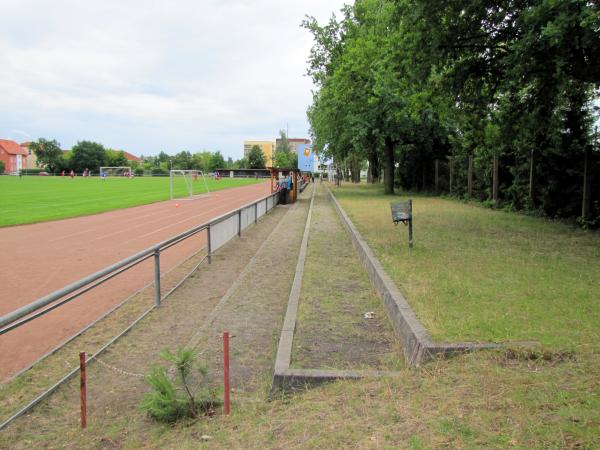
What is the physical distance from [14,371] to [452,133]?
84.1 ft

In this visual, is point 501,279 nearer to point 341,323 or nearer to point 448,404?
point 341,323

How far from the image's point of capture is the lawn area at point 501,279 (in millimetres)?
4840

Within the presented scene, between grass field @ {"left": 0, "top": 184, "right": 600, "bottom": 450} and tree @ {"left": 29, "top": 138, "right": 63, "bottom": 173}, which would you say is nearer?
grass field @ {"left": 0, "top": 184, "right": 600, "bottom": 450}

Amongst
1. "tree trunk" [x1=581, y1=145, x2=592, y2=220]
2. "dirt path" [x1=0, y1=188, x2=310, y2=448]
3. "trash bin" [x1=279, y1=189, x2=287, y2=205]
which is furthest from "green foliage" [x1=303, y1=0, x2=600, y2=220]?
"trash bin" [x1=279, y1=189, x2=287, y2=205]

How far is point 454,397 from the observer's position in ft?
12.0

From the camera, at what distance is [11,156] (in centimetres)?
13462

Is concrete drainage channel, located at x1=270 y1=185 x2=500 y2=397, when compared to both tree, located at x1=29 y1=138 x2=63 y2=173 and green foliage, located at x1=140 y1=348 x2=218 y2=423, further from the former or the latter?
tree, located at x1=29 y1=138 x2=63 y2=173

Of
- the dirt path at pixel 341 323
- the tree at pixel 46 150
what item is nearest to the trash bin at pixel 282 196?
the dirt path at pixel 341 323

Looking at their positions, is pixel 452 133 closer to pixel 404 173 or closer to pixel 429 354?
pixel 404 173

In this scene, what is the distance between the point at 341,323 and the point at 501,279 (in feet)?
8.33

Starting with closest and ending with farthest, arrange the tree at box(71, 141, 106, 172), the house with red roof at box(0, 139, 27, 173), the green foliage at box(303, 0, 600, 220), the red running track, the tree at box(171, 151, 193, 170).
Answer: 1. the red running track
2. the green foliage at box(303, 0, 600, 220)
3. the tree at box(71, 141, 106, 172)
4. the house with red roof at box(0, 139, 27, 173)
5. the tree at box(171, 151, 193, 170)

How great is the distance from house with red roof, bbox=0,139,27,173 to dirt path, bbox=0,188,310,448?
454 feet

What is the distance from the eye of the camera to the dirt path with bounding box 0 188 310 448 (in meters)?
4.25

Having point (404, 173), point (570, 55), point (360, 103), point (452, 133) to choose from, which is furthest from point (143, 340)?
point (404, 173)
